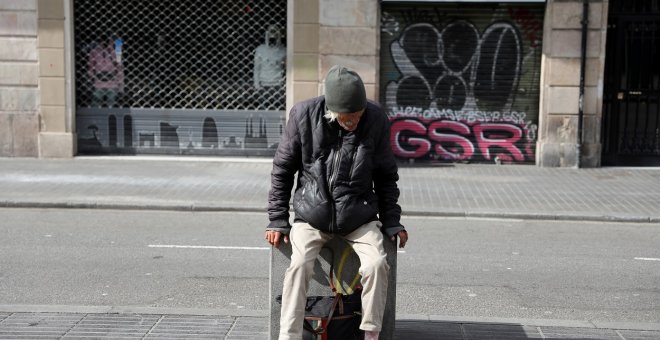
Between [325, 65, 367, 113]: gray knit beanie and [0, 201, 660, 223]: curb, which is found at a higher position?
[325, 65, 367, 113]: gray knit beanie

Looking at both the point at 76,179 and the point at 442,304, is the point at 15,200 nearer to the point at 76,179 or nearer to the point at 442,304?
the point at 76,179

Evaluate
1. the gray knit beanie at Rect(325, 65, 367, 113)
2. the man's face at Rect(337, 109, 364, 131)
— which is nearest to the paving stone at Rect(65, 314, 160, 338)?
the man's face at Rect(337, 109, 364, 131)

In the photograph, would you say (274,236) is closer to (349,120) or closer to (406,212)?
(349,120)

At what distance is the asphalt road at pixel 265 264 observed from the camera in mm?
7012

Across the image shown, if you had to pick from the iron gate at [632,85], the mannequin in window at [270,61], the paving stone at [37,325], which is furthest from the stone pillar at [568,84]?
the paving stone at [37,325]

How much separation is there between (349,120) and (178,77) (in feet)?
40.3

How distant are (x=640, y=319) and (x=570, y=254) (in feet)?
8.46

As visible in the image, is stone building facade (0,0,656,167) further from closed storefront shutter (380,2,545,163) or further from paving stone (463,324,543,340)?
paving stone (463,324,543,340)

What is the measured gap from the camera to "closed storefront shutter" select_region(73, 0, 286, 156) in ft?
54.4

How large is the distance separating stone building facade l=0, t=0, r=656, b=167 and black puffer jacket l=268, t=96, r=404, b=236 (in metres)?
10.7

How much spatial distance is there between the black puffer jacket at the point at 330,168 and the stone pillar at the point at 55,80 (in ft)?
40.0

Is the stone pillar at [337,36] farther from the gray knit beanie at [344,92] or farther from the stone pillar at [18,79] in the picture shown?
the gray knit beanie at [344,92]

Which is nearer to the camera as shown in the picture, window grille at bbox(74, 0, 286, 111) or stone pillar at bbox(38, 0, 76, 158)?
stone pillar at bbox(38, 0, 76, 158)

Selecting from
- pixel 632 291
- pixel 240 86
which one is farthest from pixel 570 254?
pixel 240 86
